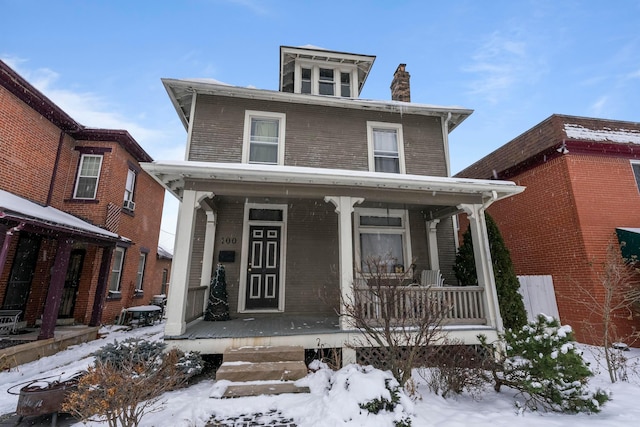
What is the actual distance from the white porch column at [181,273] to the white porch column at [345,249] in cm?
272

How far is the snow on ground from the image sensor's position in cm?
325

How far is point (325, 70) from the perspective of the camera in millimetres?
9688

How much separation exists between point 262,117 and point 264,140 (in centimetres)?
68

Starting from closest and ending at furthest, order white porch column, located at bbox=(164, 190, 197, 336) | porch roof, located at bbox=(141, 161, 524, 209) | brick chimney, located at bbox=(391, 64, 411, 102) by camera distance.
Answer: white porch column, located at bbox=(164, 190, 197, 336) < porch roof, located at bbox=(141, 161, 524, 209) < brick chimney, located at bbox=(391, 64, 411, 102)

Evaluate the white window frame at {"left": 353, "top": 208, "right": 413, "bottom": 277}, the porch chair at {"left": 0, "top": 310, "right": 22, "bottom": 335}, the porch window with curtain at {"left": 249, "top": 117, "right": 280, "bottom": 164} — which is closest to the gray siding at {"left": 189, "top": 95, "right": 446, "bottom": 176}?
the porch window with curtain at {"left": 249, "top": 117, "right": 280, "bottom": 164}

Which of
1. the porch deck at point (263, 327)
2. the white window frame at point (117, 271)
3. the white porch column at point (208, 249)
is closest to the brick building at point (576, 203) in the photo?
the porch deck at point (263, 327)

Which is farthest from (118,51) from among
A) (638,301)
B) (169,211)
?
(169,211)

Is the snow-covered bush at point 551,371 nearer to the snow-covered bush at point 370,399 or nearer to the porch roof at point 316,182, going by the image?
the snow-covered bush at point 370,399

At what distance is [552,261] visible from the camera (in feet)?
26.9

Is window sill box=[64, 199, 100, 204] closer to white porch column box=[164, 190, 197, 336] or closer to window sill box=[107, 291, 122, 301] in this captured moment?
window sill box=[107, 291, 122, 301]

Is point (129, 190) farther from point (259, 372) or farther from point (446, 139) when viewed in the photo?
point (446, 139)

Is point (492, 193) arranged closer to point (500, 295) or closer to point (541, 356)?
point (500, 295)

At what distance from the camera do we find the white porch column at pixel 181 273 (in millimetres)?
5043

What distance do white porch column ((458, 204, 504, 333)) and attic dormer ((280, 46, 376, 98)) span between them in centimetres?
551
